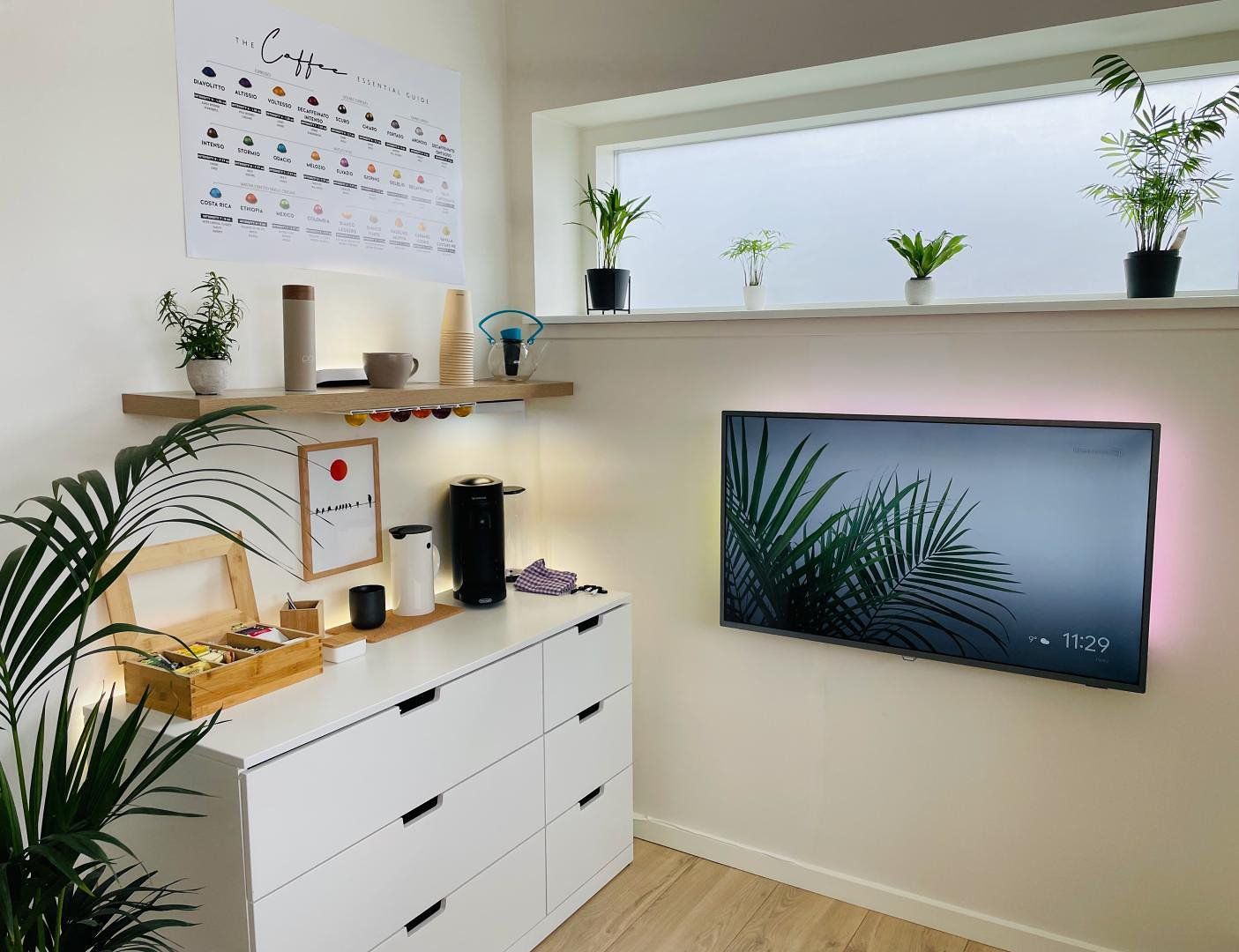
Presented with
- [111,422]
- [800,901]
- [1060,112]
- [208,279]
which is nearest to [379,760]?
[111,422]

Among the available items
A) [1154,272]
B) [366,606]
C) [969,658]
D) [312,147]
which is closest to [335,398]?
[366,606]

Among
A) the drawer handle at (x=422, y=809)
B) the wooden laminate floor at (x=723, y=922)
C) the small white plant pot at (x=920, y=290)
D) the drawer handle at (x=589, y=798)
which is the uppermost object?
the small white plant pot at (x=920, y=290)

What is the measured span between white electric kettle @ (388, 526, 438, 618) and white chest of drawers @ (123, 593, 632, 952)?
0.35ft

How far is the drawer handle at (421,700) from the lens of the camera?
6.52ft

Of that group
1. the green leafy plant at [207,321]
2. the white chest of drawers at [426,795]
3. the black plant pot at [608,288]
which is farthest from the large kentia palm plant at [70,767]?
the black plant pot at [608,288]

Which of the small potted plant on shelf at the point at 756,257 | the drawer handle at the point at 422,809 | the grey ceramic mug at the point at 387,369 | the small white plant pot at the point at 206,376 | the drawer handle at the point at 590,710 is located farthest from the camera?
the small potted plant on shelf at the point at 756,257

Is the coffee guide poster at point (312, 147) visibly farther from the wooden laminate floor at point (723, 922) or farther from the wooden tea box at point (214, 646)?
the wooden laminate floor at point (723, 922)

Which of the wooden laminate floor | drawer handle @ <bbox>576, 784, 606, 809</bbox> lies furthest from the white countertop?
the wooden laminate floor

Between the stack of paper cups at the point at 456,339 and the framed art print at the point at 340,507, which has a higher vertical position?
the stack of paper cups at the point at 456,339

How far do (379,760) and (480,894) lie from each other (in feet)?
1.62

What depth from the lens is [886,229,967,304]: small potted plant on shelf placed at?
7.75 feet

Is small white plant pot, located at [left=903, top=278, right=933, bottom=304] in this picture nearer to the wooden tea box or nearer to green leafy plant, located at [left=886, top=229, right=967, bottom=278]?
green leafy plant, located at [left=886, top=229, right=967, bottom=278]

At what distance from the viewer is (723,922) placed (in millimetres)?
2453

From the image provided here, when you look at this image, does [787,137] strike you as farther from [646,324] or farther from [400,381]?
[400,381]
